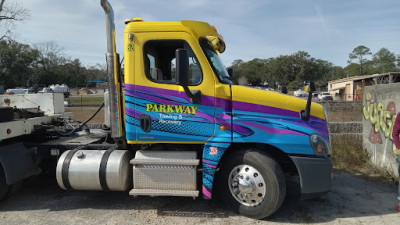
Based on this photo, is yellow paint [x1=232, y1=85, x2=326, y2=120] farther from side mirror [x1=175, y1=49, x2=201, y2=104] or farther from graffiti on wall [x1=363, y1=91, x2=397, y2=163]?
graffiti on wall [x1=363, y1=91, x2=397, y2=163]

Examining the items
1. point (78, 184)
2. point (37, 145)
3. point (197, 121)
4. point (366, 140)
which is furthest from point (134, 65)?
point (366, 140)

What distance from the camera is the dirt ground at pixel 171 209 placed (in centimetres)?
429

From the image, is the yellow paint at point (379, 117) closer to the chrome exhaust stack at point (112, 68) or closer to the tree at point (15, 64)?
the chrome exhaust stack at point (112, 68)

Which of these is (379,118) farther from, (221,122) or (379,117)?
(221,122)

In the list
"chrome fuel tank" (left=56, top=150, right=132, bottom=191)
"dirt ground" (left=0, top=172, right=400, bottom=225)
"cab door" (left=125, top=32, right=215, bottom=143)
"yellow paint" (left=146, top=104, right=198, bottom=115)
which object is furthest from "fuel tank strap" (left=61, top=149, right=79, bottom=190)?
"yellow paint" (left=146, top=104, right=198, bottom=115)

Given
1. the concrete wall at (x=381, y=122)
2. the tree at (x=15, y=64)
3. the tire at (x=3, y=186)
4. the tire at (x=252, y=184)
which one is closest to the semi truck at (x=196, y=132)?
the tire at (x=252, y=184)

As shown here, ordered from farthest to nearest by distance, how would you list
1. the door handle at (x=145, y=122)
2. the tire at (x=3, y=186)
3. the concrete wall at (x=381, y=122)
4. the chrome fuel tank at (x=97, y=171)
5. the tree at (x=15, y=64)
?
the tree at (x=15, y=64), the concrete wall at (x=381, y=122), the tire at (x=3, y=186), the chrome fuel tank at (x=97, y=171), the door handle at (x=145, y=122)

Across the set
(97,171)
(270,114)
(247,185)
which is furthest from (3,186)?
(270,114)

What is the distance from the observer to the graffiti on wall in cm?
622

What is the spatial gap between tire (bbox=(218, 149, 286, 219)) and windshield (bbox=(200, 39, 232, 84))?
3.73 ft

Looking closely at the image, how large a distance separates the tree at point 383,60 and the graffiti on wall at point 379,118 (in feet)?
288

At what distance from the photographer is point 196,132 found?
4273 millimetres

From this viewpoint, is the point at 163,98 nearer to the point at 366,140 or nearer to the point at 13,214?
the point at 13,214

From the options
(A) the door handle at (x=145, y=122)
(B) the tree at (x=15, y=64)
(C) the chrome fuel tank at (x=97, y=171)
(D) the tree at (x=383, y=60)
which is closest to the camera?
(A) the door handle at (x=145, y=122)
